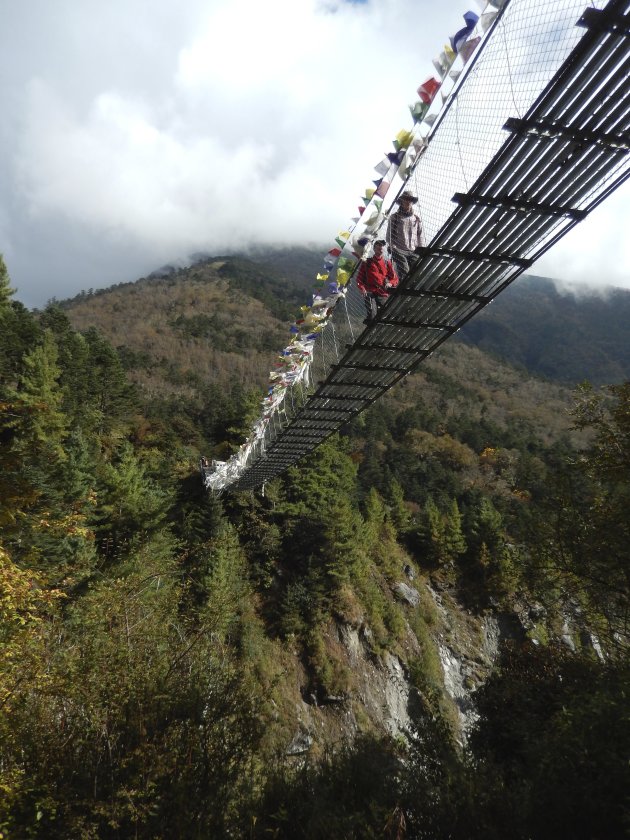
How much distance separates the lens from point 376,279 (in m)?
4.64

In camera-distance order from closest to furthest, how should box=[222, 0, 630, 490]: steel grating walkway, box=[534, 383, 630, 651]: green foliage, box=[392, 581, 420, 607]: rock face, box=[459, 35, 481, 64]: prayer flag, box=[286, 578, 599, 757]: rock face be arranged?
box=[222, 0, 630, 490]: steel grating walkway < box=[459, 35, 481, 64]: prayer flag < box=[534, 383, 630, 651]: green foliage < box=[286, 578, 599, 757]: rock face < box=[392, 581, 420, 607]: rock face

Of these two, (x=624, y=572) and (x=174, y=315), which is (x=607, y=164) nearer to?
(x=624, y=572)

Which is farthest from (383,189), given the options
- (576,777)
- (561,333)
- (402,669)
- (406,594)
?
(561,333)

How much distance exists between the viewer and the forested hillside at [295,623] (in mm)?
5105

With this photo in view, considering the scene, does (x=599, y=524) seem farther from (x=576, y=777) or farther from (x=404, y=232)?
(x=404, y=232)

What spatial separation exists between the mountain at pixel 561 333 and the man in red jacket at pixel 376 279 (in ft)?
327

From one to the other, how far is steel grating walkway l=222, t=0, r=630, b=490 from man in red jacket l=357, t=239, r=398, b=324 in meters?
0.19

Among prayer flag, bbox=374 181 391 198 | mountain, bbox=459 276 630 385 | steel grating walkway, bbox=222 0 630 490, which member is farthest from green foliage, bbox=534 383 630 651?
mountain, bbox=459 276 630 385

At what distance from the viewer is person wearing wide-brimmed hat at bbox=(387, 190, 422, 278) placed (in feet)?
13.2

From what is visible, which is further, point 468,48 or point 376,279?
point 376,279

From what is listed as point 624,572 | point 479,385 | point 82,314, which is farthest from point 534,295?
point 624,572

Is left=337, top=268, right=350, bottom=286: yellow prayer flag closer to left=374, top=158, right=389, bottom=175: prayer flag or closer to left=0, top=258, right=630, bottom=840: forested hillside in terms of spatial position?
left=374, top=158, right=389, bottom=175: prayer flag

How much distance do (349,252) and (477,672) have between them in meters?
25.0

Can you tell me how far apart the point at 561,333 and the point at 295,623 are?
132m
